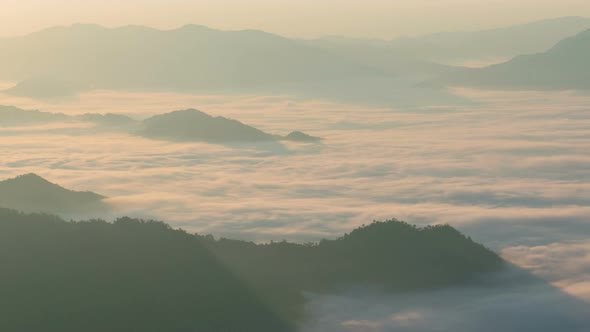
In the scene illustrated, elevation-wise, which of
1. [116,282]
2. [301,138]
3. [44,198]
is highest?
[301,138]

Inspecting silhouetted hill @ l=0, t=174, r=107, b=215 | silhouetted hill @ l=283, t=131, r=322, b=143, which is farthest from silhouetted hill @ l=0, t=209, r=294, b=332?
silhouetted hill @ l=283, t=131, r=322, b=143

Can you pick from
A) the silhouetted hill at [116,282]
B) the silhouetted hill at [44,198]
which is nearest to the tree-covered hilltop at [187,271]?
the silhouetted hill at [116,282]

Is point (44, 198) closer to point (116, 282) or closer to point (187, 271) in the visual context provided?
point (187, 271)

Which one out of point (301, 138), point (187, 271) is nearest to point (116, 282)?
point (187, 271)

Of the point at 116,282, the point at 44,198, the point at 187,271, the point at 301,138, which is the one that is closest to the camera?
the point at 116,282

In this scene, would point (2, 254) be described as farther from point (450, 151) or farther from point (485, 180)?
point (450, 151)
